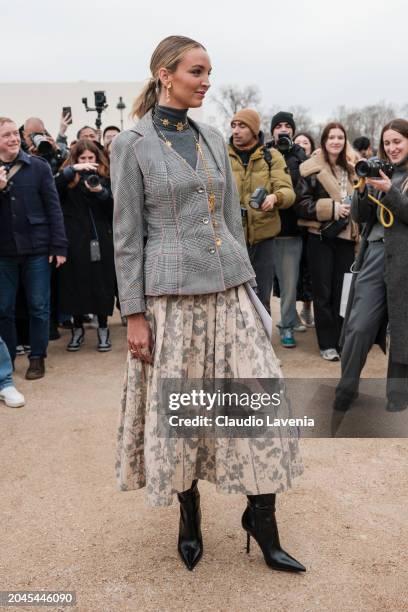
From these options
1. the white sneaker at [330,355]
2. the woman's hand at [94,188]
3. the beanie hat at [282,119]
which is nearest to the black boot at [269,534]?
the white sneaker at [330,355]

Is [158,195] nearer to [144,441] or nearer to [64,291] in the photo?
[144,441]

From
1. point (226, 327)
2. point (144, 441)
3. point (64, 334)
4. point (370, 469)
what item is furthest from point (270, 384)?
point (64, 334)

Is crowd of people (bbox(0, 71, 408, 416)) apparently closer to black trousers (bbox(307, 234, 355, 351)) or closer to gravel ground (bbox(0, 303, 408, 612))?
black trousers (bbox(307, 234, 355, 351))

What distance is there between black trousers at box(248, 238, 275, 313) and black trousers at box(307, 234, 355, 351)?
0.49 metres

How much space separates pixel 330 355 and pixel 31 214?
9.17 feet

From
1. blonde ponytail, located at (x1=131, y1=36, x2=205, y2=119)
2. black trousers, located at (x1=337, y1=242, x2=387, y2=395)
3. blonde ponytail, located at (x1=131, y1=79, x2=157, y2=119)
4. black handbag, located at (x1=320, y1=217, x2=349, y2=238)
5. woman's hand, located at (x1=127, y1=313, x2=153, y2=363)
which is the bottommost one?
black trousers, located at (x1=337, y1=242, x2=387, y2=395)

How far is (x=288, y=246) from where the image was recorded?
19.4 feet

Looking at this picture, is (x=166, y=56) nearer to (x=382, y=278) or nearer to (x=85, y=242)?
(x=382, y=278)

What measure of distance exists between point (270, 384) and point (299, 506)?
0.94 metres

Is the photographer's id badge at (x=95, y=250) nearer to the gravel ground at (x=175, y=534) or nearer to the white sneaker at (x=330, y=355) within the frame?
the gravel ground at (x=175, y=534)

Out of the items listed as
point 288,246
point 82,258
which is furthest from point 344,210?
point 82,258

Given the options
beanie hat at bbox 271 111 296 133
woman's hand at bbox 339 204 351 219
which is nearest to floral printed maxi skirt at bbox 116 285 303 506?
woman's hand at bbox 339 204 351 219

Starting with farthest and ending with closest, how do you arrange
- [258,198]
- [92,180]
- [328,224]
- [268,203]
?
[92,180] < [328,224] < [268,203] < [258,198]

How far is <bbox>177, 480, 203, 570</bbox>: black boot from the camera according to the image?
2.64m
